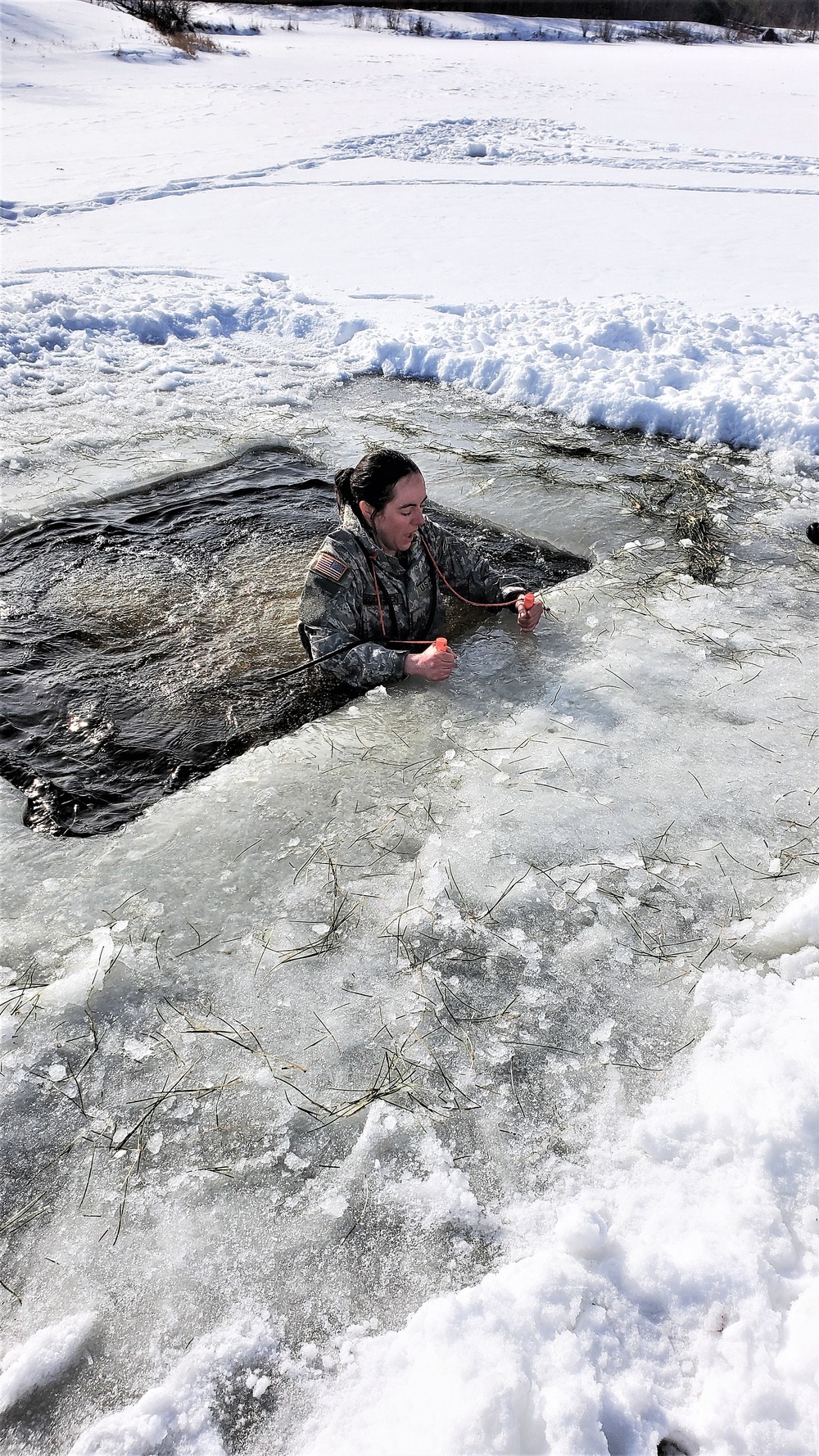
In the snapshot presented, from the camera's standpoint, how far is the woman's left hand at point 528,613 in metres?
3.81

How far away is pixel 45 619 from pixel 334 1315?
3.37m

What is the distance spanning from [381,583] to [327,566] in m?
0.31

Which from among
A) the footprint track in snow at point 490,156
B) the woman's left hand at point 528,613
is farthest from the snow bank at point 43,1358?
the footprint track in snow at point 490,156

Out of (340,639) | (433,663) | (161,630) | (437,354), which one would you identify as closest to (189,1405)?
(433,663)

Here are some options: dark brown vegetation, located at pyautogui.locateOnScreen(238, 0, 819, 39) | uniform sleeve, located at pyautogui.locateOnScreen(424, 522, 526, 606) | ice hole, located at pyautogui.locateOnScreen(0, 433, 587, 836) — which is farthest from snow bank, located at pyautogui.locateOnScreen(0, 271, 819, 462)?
dark brown vegetation, located at pyautogui.locateOnScreen(238, 0, 819, 39)

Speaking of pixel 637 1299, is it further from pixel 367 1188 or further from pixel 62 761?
pixel 62 761

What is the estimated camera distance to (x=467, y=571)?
13.5ft

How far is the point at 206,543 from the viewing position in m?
4.83

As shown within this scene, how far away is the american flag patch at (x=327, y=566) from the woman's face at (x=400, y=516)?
0.23 meters

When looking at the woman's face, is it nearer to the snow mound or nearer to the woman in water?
the woman in water

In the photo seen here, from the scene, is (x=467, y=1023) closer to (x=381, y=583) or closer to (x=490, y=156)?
(x=381, y=583)

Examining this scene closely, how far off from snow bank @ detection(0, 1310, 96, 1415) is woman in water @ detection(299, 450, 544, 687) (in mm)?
2313

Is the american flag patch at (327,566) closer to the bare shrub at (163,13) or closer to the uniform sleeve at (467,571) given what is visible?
the uniform sleeve at (467,571)

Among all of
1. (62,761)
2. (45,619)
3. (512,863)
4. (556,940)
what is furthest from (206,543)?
(556,940)
